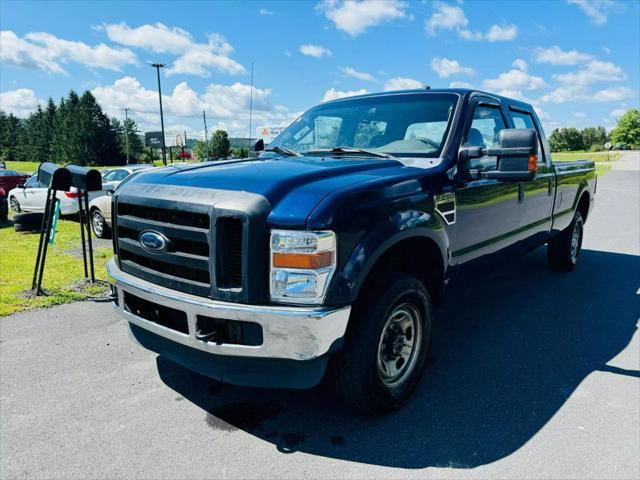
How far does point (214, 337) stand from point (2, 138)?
437 ft

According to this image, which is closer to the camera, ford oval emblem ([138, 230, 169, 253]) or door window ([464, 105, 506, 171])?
ford oval emblem ([138, 230, 169, 253])

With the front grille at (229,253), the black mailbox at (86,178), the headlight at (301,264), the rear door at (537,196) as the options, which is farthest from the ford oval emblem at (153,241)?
the rear door at (537,196)

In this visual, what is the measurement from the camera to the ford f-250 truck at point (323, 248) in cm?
230

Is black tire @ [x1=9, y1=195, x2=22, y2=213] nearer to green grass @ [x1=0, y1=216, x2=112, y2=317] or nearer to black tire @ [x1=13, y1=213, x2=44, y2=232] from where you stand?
green grass @ [x1=0, y1=216, x2=112, y2=317]

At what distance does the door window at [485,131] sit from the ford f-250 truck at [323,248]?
2cm

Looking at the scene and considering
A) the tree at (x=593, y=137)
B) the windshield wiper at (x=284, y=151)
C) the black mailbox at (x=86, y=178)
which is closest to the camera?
the windshield wiper at (x=284, y=151)

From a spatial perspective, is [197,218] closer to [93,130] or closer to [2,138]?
[93,130]

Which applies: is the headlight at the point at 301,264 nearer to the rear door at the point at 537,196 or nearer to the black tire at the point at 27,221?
the rear door at the point at 537,196

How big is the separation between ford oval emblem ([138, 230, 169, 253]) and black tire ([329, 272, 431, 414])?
1147 mm

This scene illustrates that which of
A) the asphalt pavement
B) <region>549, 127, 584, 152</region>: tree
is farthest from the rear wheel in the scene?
<region>549, 127, 584, 152</region>: tree

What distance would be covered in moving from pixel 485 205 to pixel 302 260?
1976 mm

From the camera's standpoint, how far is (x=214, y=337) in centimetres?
244

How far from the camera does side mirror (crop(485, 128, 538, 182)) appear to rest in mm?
2887

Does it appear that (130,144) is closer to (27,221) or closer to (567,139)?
(27,221)
